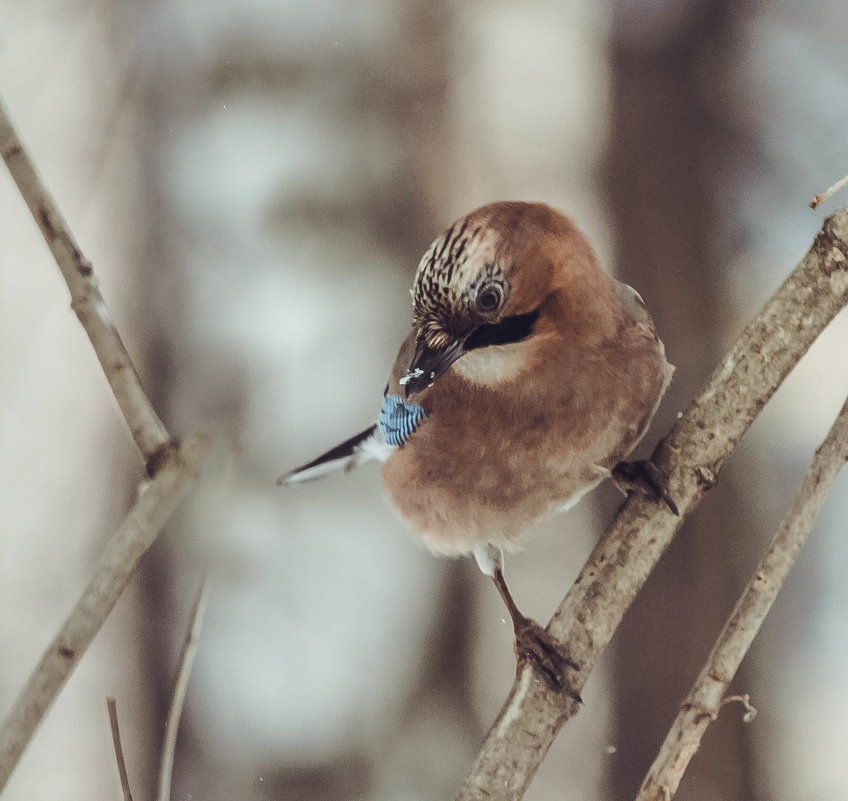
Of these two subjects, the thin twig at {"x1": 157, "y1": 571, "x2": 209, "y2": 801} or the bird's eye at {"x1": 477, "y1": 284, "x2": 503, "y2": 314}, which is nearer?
the bird's eye at {"x1": 477, "y1": 284, "x2": 503, "y2": 314}

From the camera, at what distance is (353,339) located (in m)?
0.80

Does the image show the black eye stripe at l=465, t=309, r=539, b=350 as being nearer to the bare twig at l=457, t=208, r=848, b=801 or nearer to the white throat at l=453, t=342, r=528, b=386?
the white throat at l=453, t=342, r=528, b=386

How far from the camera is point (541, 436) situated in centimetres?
70

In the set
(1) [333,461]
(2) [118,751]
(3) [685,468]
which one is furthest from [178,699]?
(3) [685,468]

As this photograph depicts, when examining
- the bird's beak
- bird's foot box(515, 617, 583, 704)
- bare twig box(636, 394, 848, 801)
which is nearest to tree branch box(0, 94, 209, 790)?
the bird's beak

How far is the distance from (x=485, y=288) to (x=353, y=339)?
8.6 inches

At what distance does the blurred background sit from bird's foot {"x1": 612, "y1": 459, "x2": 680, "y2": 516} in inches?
3.1

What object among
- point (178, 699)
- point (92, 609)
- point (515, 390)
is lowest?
point (178, 699)

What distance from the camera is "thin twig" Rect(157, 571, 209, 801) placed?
73cm

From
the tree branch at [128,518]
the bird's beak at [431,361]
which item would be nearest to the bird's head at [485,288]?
the bird's beak at [431,361]

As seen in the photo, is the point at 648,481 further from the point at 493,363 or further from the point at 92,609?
the point at 92,609

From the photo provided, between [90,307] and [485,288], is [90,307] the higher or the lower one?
the lower one

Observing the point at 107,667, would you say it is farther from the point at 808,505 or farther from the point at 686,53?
the point at 686,53

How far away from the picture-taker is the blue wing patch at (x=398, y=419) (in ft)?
2.43
